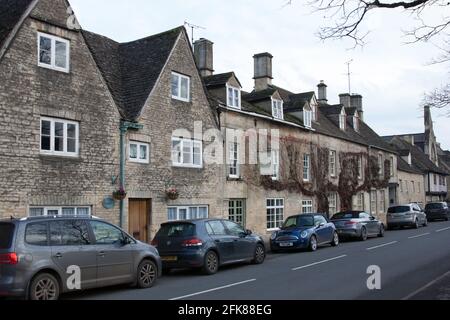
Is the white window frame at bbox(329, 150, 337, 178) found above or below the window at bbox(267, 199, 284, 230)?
above

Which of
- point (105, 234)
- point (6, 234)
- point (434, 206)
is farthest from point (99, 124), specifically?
point (434, 206)

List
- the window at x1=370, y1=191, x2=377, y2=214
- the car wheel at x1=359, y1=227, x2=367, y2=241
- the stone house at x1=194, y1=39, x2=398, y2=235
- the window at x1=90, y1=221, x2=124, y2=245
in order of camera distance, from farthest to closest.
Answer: the window at x1=370, y1=191, x2=377, y2=214, the car wheel at x1=359, y1=227, x2=367, y2=241, the stone house at x1=194, y1=39, x2=398, y2=235, the window at x1=90, y1=221, x2=124, y2=245

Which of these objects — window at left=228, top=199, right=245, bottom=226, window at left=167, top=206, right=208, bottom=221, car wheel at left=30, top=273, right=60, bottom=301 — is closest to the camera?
car wheel at left=30, top=273, right=60, bottom=301

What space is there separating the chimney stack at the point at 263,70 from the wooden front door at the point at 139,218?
1628cm

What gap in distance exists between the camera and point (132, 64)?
843 inches

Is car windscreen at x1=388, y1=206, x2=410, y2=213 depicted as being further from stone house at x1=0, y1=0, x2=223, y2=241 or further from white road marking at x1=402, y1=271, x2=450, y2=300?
white road marking at x1=402, y1=271, x2=450, y2=300

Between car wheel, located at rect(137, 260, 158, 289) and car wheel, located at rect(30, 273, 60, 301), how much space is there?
2.24 m

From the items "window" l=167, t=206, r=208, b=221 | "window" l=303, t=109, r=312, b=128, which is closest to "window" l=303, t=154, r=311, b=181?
"window" l=303, t=109, r=312, b=128

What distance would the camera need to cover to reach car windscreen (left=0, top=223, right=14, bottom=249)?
9844mm

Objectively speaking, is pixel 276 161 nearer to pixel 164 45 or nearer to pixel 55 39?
pixel 164 45

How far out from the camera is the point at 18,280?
9562 millimetres

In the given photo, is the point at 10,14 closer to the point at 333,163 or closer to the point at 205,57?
the point at 205,57

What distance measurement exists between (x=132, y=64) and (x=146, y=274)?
1148cm

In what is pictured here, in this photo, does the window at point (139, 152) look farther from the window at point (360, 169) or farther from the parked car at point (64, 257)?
the window at point (360, 169)
